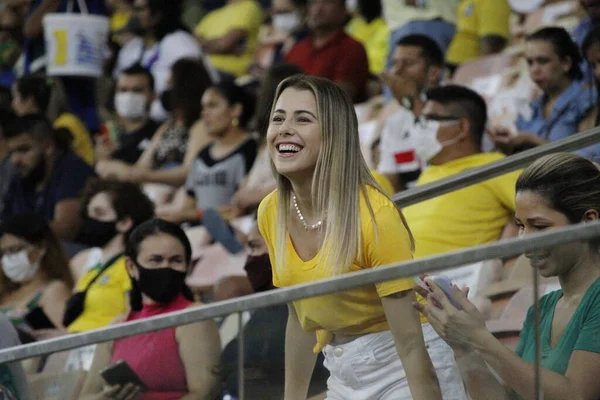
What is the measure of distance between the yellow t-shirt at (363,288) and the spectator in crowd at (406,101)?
3108 millimetres

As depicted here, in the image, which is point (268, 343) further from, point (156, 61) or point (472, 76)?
point (156, 61)

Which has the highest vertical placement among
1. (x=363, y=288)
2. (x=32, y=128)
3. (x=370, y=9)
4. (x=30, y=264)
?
(x=370, y=9)

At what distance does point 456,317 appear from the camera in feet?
10.5

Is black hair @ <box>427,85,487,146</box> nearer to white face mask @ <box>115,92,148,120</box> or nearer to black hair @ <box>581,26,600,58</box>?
black hair @ <box>581,26,600,58</box>

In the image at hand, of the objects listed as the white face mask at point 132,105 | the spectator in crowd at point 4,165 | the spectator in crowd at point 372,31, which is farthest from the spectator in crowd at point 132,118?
the spectator in crowd at point 372,31

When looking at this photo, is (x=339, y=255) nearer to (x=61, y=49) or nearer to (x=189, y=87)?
(x=189, y=87)

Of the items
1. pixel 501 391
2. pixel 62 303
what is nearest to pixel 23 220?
pixel 62 303

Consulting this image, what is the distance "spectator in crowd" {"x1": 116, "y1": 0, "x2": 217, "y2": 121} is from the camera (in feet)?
34.0

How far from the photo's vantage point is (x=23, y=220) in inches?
299

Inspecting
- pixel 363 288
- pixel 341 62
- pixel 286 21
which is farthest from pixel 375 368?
pixel 286 21

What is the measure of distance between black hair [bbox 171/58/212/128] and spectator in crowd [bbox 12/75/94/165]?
1.45 meters

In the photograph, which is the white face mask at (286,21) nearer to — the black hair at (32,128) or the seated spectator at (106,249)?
the black hair at (32,128)

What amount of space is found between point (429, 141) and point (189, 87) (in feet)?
10.9

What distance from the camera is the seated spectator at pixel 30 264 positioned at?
24.6 ft
